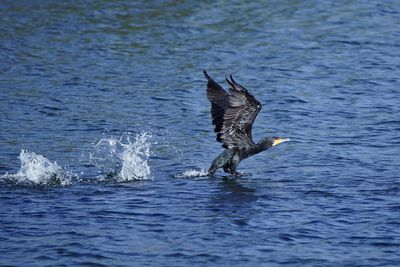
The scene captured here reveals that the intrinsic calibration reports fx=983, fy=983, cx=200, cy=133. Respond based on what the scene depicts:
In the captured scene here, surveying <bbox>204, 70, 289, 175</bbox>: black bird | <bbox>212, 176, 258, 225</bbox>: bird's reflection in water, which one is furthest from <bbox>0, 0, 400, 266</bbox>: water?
<bbox>204, 70, 289, 175</bbox>: black bird

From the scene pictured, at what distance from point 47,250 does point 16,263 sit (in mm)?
484

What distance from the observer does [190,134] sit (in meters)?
16.8

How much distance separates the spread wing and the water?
623 millimetres

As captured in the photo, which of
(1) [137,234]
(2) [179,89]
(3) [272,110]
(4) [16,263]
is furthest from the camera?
(2) [179,89]

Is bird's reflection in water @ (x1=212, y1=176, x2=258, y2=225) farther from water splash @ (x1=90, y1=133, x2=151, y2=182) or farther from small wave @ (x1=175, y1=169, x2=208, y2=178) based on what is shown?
water splash @ (x1=90, y1=133, x2=151, y2=182)

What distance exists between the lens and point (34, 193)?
13266 mm

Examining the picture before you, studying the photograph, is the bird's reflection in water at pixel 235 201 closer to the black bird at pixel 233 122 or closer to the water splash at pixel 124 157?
the black bird at pixel 233 122

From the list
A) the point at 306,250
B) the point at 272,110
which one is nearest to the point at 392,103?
the point at 272,110

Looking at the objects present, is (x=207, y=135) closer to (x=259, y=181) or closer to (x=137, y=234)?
(x=259, y=181)

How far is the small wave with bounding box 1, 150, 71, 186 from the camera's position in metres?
13.8

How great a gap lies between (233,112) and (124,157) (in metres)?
1.86

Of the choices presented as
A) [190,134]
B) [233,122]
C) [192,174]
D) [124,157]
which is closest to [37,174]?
[124,157]

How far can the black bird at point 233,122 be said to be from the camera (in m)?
13.6

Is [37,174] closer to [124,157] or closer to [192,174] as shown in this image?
[124,157]
